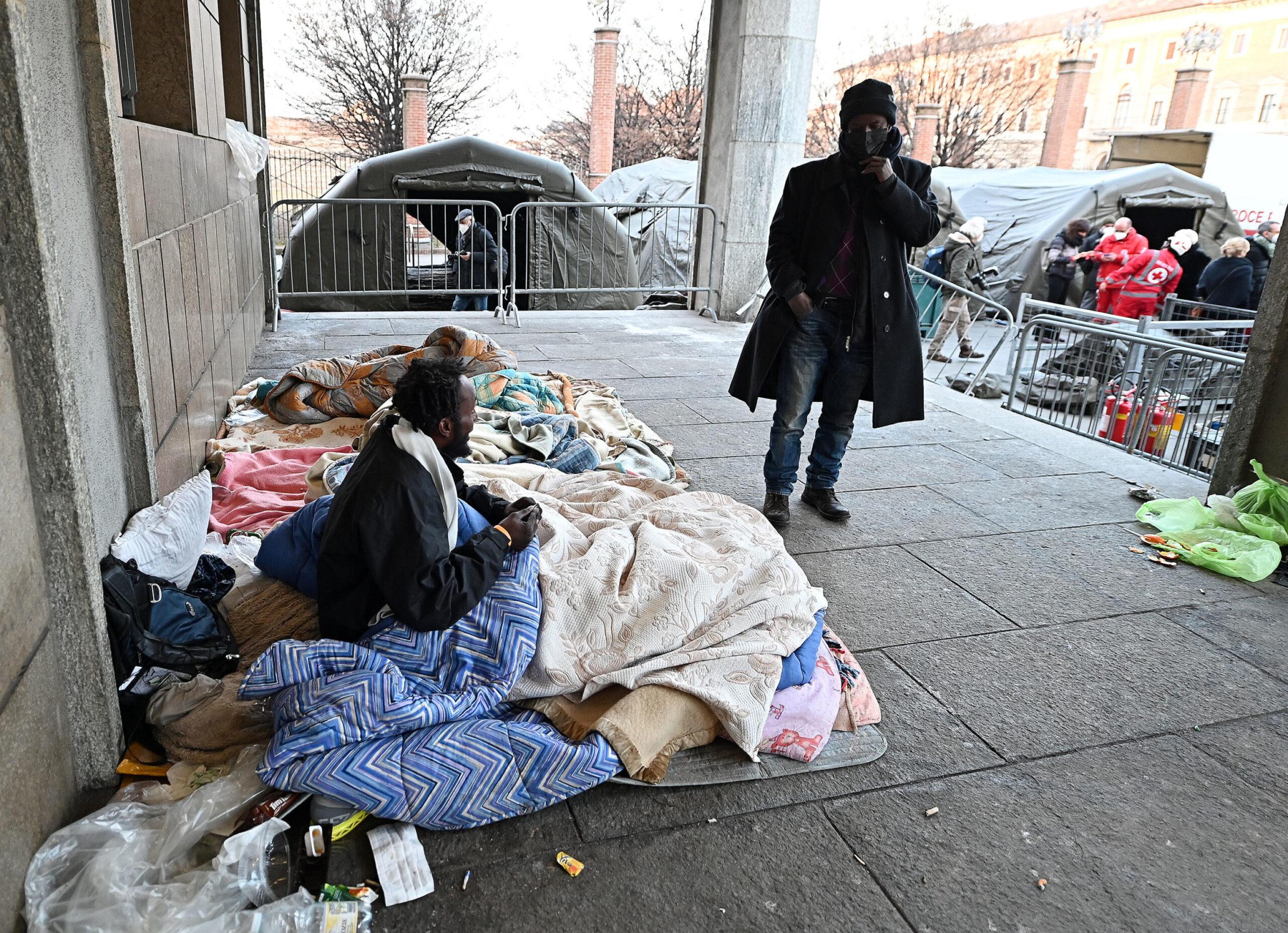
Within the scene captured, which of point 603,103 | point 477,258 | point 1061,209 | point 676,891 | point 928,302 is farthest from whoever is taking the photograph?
point 603,103

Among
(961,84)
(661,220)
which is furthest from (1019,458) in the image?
(961,84)

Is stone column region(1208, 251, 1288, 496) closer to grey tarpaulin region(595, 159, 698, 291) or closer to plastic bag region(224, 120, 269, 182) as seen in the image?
plastic bag region(224, 120, 269, 182)

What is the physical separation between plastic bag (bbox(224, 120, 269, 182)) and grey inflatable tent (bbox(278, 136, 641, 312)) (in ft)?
13.7

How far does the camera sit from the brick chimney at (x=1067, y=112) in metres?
30.1

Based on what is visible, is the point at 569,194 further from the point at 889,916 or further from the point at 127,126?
the point at 889,916

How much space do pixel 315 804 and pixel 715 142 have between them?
28.6ft

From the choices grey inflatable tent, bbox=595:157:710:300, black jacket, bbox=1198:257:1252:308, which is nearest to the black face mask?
black jacket, bbox=1198:257:1252:308

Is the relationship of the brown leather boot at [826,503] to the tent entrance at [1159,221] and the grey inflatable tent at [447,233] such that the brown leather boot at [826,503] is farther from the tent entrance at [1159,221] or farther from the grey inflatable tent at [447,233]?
the tent entrance at [1159,221]

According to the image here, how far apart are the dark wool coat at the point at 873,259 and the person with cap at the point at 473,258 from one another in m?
6.41

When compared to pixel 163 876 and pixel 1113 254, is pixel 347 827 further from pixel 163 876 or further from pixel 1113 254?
pixel 1113 254

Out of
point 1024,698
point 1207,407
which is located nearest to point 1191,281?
point 1207,407

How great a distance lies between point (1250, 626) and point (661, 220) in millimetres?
13675

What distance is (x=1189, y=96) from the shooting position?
34.2m

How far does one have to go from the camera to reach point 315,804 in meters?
2.16
